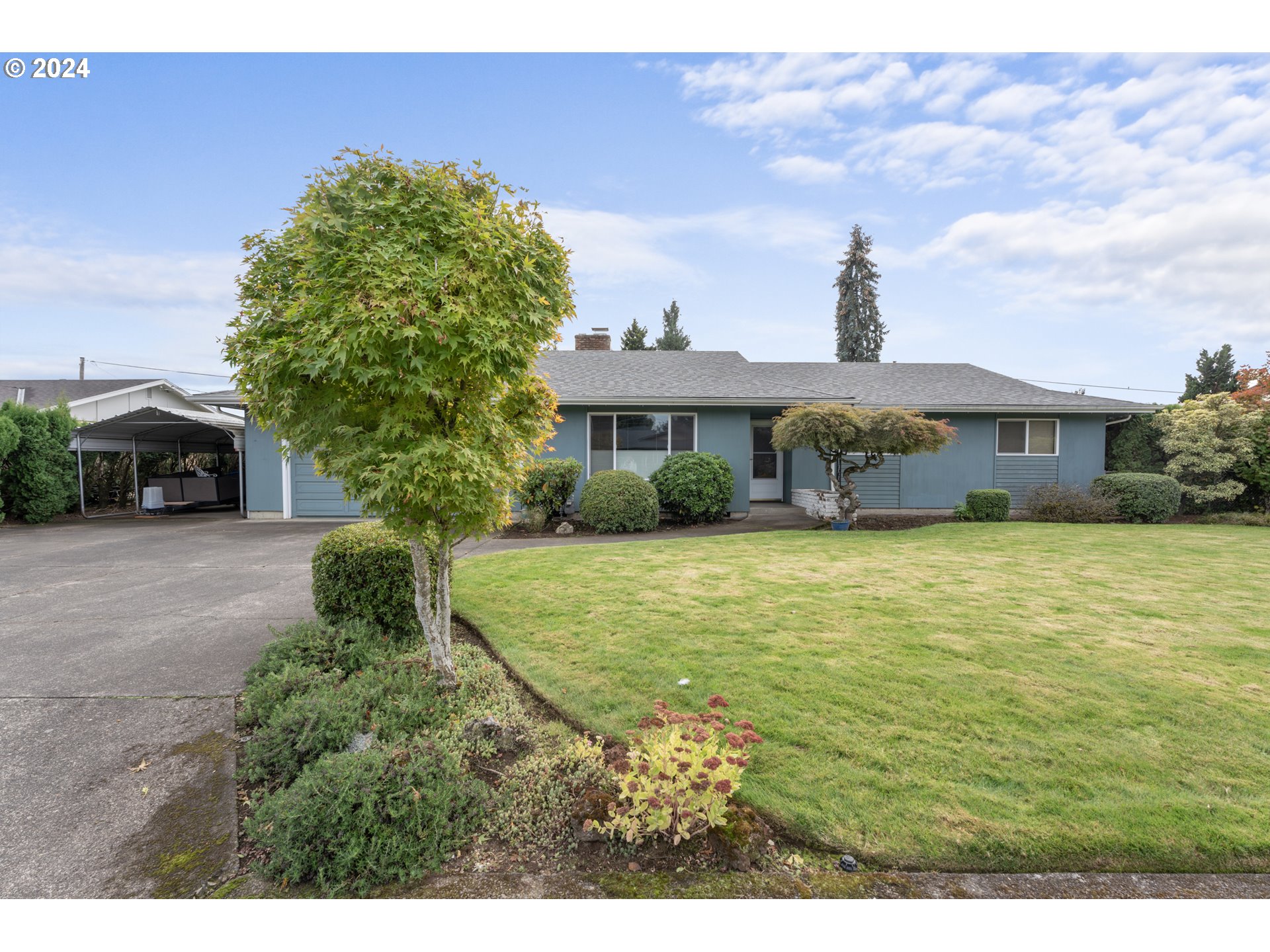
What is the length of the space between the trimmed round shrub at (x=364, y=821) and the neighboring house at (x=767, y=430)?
9630 mm

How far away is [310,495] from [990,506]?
49.8 ft

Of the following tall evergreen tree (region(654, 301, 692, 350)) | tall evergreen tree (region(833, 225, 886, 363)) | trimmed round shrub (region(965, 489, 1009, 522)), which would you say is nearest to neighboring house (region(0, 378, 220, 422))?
tall evergreen tree (region(654, 301, 692, 350))

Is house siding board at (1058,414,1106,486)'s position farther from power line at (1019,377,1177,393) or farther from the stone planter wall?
power line at (1019,377,1177,393)

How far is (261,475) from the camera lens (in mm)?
12602

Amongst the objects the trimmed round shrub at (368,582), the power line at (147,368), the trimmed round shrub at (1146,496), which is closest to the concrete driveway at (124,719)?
the trimmed round shrub at (368,582)

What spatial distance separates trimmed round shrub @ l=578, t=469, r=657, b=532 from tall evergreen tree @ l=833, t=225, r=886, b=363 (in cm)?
2744

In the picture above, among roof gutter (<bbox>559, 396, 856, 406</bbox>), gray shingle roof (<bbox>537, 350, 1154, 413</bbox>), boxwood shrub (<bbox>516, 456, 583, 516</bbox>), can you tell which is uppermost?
gray shingle roof (<bbox>537, 350, 1154, 413</bbox>)

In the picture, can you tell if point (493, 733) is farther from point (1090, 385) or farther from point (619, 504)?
point (1090, 385)

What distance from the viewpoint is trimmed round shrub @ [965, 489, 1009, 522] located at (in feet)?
38.2

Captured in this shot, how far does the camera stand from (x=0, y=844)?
2.23 meters

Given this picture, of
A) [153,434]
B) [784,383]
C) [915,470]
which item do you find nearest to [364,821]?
[784,383]

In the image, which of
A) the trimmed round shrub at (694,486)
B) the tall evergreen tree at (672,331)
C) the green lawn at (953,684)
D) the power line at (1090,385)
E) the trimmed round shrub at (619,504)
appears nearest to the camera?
the green lawn at (953,684)

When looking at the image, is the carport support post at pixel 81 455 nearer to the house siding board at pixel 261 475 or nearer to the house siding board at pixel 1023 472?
the house siding board at pixel 261 475

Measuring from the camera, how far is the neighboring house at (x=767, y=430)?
12.4m
